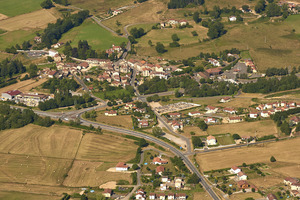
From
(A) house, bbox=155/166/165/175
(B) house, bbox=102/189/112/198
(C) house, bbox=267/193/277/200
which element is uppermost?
(B) house, bbox=102/189/112/198

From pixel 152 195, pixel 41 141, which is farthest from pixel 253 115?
pixel 41 141

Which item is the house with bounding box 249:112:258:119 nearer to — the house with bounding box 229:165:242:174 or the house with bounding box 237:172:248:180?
the house with bounding box 229:165:242:174

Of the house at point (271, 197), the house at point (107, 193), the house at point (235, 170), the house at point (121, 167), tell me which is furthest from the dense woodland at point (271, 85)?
the house at point (107, 193)

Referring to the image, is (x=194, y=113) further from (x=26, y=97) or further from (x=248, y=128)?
(x=26, y=97)

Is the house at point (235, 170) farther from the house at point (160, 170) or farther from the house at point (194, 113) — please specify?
the house at point (194, 113)

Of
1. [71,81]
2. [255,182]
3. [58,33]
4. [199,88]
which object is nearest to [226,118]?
[199,88]

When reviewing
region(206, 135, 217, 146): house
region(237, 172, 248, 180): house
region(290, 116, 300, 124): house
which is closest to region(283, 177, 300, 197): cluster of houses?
region(237, 172, 248, 180): house

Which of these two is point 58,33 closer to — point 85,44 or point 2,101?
point 85,44
